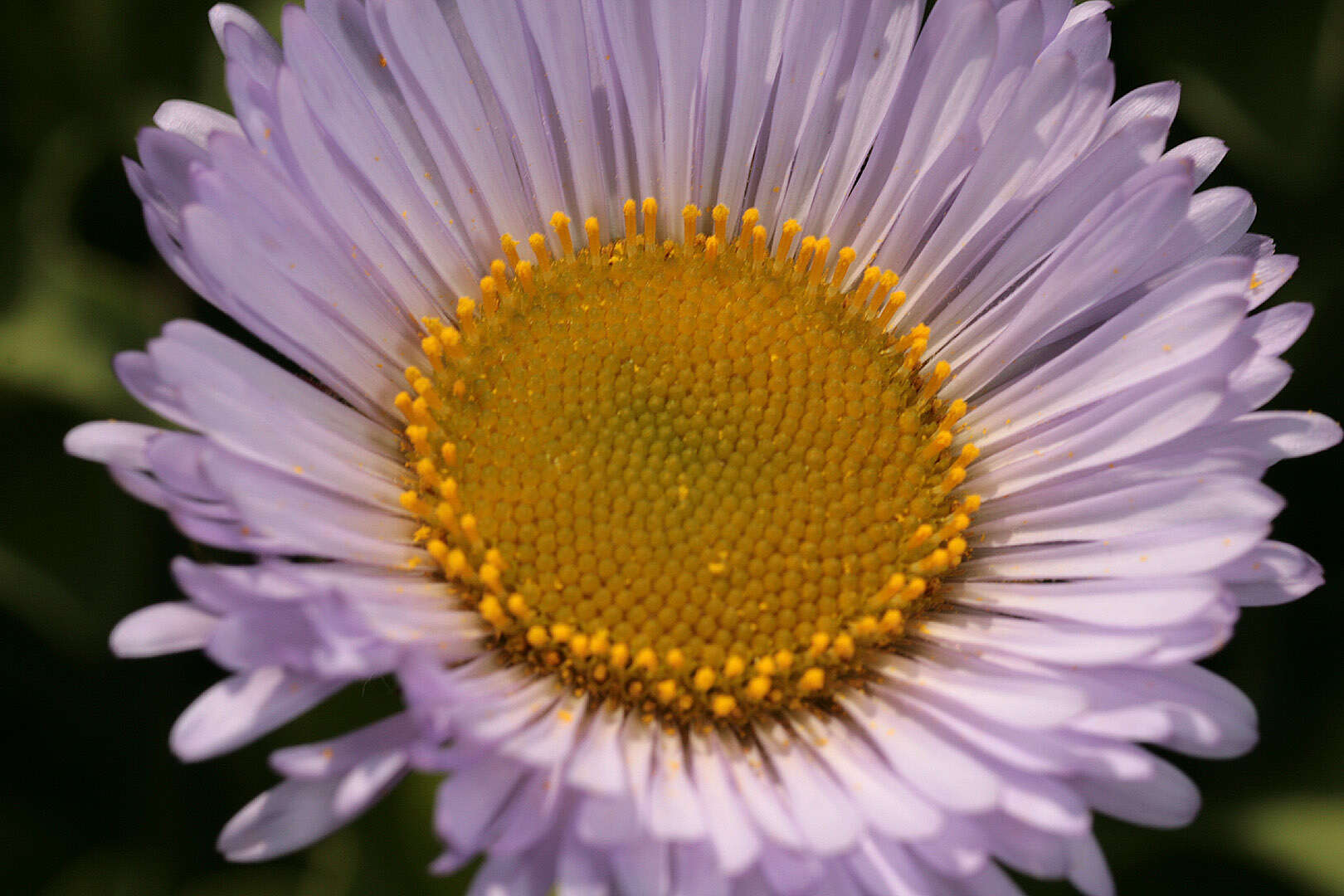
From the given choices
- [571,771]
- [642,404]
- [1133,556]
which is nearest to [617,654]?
[571,771]

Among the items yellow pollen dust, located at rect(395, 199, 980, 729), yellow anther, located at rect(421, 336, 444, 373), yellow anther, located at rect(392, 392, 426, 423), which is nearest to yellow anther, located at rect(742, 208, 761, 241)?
yellow pollen dust, located at rect(395, 199, 980, 729)

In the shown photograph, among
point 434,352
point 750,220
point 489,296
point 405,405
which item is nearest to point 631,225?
point 750,220

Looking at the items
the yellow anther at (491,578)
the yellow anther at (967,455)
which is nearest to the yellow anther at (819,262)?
the yellow anther at (967,455)

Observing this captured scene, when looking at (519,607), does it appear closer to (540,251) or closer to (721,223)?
(540,251)

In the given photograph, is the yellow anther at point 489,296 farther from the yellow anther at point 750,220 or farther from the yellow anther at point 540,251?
the yellow anther at point 750,220

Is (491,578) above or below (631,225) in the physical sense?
below

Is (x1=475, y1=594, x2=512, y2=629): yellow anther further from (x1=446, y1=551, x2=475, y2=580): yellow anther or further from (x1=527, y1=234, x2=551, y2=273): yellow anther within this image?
(x1=527, y1=234, x2=551, y2=273): yellow anther
